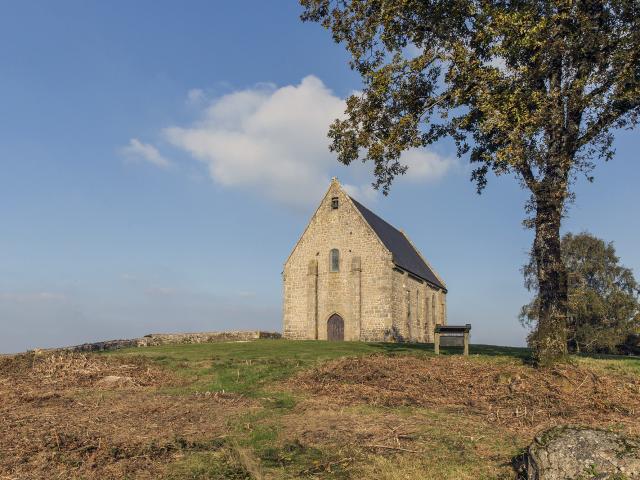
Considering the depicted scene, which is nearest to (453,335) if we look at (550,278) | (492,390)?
(550,278)

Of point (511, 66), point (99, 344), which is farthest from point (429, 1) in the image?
point (99, 344)

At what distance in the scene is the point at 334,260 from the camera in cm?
4434

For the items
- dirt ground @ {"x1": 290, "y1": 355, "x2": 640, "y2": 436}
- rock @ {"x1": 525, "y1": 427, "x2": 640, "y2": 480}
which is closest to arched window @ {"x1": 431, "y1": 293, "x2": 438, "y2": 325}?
dirt ground @ {"x1": 290, "y1": 355, "x2": 640, "y2": 436}

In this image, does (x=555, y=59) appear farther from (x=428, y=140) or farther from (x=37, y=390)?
(x=37, y=390)

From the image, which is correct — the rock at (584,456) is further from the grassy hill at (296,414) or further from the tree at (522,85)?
the tree at (522,85)

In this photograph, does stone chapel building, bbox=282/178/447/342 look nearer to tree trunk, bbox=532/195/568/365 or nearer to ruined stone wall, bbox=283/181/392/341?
ruined stone wall, bbox=283/181/392/341

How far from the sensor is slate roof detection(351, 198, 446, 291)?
1812 inches

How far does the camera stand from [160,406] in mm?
13695

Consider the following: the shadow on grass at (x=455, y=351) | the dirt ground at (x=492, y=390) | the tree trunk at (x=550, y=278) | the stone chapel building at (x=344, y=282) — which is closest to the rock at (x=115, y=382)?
the dirt ground at (x=492, y=390)

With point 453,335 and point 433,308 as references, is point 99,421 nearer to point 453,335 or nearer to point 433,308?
point 453,335

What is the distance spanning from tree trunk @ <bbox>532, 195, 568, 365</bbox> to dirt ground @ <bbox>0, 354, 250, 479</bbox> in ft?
32.0

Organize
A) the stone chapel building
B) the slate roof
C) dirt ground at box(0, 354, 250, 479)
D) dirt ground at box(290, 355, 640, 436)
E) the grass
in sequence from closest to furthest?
dirt ground at box(0, 354, 250, 479) → dirt ground at box(290, 355, 640, 436) → the grass → the stone chapel building → the slate roof

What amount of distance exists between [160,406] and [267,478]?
6.49 metres

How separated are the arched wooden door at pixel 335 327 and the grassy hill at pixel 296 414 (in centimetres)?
2189
